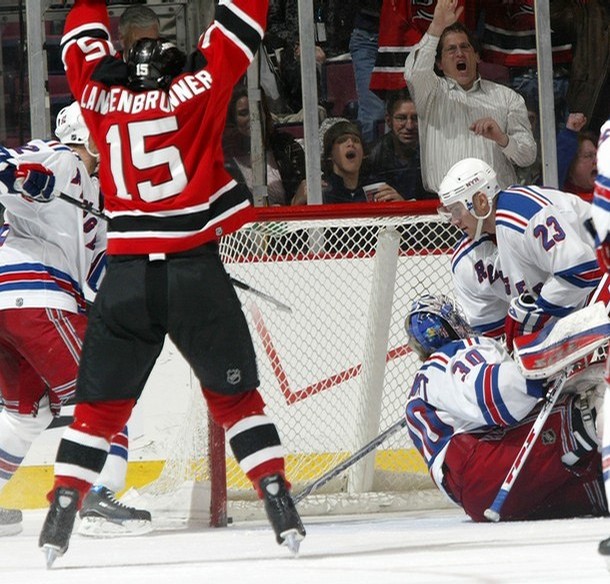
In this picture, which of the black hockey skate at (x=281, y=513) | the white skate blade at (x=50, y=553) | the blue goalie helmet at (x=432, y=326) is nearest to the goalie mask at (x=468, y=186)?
the blue goalie helmet at (x=432, y=326)

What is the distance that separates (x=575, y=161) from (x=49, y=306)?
80.5 inches

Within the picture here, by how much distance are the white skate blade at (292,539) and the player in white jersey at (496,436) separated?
0.87m

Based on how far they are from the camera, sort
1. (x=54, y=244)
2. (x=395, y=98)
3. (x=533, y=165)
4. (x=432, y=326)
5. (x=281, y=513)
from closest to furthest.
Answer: (x=281, y=513), (x=432, y=326), (x=54, y=244), (x=533, y=165), (x=395, y=98)

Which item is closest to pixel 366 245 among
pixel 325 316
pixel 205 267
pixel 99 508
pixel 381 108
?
pixel 325 316

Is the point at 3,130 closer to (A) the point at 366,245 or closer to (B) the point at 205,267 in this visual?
(A) the point at 366,245

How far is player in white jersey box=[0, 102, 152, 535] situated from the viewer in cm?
401

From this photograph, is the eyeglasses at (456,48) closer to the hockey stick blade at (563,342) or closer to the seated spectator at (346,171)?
Answer: the seated spectator at (346,171)

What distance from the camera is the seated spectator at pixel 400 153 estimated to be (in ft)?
17.2

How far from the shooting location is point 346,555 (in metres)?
3.11

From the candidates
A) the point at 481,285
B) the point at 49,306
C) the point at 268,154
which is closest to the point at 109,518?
the point at 49,306

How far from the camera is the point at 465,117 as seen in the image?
5242mm

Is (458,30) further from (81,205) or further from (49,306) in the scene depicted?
(49,306)

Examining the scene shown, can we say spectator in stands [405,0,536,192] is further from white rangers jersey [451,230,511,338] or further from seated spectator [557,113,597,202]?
white rangers jersey [451,230,511,338]

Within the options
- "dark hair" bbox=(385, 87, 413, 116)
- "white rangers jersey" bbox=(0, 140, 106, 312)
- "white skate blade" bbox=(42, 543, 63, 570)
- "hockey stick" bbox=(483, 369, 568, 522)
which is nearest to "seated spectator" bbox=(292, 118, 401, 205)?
"dark hair" bbox=(385, 87, 413, 116)
